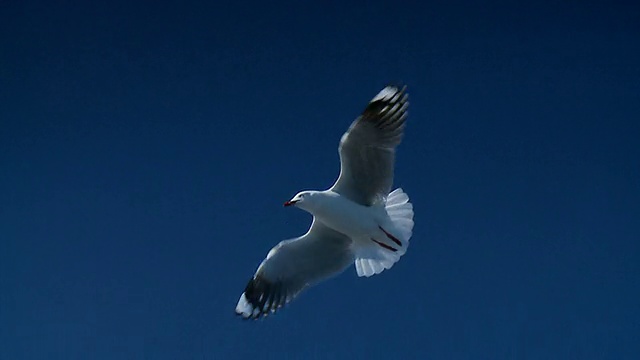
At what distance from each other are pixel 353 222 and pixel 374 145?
0.62 metres

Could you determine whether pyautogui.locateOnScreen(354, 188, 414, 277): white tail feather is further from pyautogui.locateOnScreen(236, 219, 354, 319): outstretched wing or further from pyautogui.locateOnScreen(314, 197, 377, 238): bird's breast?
pyautogui.locateOnScreen(236, 219, 354, 319): outstretched wing

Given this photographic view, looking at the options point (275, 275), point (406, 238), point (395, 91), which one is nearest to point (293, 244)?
point (275, 275)

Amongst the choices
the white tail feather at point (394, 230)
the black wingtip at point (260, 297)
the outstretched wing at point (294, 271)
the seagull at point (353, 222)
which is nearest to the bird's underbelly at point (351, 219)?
the seagull at point (353, 222)

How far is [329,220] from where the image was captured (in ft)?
24.7

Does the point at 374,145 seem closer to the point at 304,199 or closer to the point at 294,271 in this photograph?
the point at 304,199

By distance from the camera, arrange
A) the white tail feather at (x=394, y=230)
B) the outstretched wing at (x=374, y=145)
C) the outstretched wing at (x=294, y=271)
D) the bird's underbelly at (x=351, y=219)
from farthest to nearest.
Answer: the outstretched wing at (x=294, y=271) → the white tail feather at (x=394, y=230) → the bird's underbelly at (x=351, y=219) → the outstretched wing at (x=374, y=145)

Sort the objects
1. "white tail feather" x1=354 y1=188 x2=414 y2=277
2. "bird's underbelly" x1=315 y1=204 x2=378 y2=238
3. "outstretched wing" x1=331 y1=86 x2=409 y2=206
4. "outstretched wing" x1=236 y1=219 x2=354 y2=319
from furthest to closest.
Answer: "outstretched wing" x1=236 y1=219 x2=354 y2=319 < "white tail feather" x1=354 y1=188 x2=414 y2=277 < "bird's underbelly" x1=315 y1=204 x2=378 y2=238 < "outstretched wing" x1=331 y1=86 x2=409 y2=206

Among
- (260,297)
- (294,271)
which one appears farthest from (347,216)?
(260,297)

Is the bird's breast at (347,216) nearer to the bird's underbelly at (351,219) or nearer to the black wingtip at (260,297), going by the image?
the bird's underbelly at (351,219)

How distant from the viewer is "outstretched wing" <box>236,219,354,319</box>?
776cm

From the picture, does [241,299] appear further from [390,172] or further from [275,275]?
[390,172]

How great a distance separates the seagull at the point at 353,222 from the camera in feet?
23.7

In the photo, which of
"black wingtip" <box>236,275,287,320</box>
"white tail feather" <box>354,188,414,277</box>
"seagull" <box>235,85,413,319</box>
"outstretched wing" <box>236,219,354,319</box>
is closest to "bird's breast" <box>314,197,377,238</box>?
"seagull" <box>235,85,413,319</box>

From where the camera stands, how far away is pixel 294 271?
7789 mm
